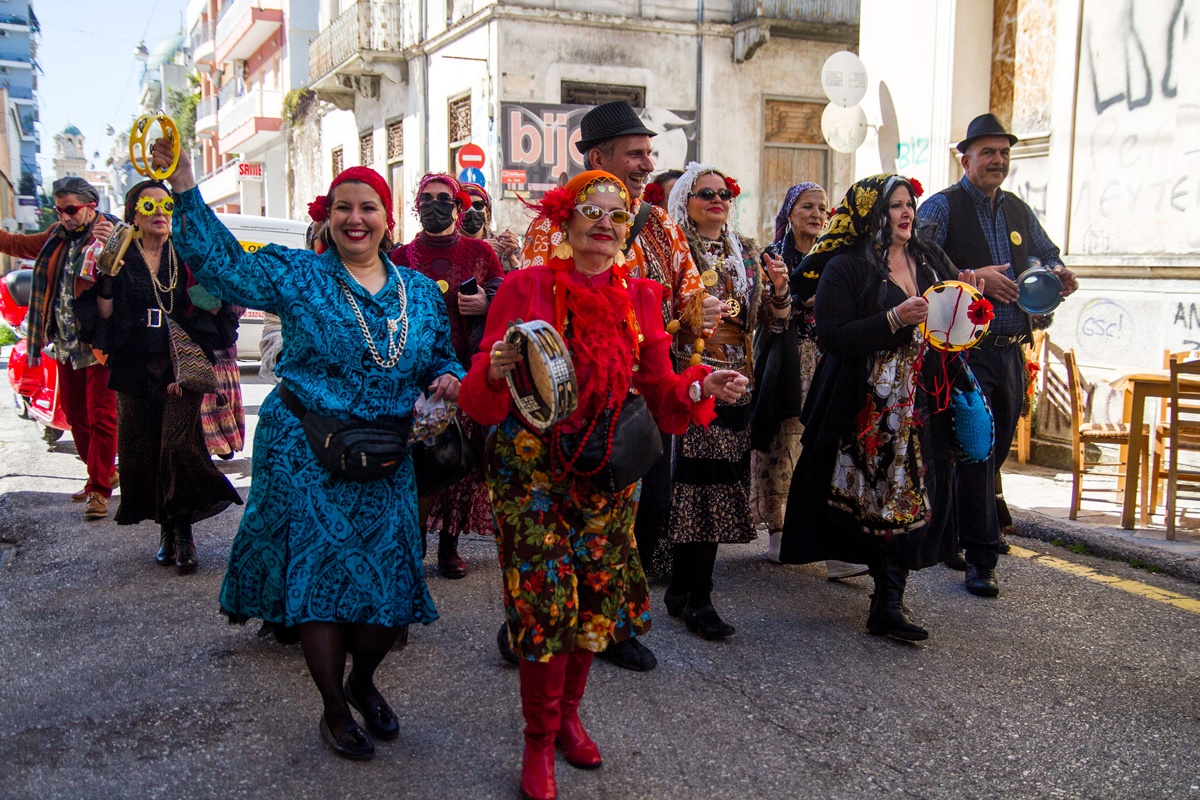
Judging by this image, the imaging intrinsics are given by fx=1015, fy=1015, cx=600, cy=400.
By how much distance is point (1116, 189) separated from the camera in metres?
8.05

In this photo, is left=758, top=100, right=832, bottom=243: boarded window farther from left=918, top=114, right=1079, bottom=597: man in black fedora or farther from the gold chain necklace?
the gold chain necklace

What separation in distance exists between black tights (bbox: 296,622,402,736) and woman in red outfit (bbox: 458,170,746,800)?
549mm

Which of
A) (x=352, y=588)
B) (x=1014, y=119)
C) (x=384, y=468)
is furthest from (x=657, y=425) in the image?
(x=1014, y=119)

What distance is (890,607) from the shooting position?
4414mm

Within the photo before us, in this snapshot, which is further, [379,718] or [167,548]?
[167,548]

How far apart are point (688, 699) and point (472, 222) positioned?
284 cm

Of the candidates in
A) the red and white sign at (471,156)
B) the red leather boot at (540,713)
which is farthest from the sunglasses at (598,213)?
the red and white sign at (471,156)

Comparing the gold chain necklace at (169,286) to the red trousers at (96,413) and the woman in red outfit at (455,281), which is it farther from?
the red trousers at (96,413)

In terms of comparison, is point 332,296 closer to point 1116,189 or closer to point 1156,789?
point 1156,789

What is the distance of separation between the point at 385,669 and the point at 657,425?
162cm

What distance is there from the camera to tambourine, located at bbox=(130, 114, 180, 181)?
3123 mm

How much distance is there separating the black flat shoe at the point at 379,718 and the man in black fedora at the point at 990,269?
3057mm

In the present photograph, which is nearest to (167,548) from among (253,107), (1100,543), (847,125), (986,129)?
(986,129)

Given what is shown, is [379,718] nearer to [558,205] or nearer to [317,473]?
[317,473]
